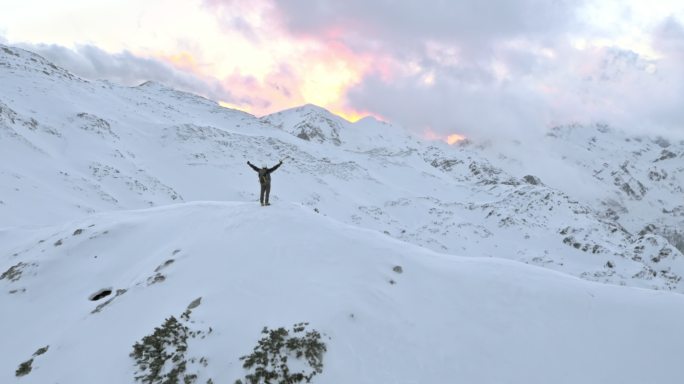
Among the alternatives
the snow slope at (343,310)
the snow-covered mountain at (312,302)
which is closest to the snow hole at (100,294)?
the snow-covered mountain at (312,302)

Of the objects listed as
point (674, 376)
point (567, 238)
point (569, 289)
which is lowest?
point (567, 238)

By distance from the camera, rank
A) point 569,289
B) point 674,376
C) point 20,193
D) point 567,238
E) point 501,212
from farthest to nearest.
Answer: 1. point 501,212
2. point 567,238
3. point 20,193
4. point 569,289
5. point 674,376

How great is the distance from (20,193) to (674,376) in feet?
146

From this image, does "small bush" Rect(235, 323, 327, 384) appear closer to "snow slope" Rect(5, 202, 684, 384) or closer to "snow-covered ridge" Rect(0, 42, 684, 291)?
"snow slope" Rect(5, 202, 684, 384)

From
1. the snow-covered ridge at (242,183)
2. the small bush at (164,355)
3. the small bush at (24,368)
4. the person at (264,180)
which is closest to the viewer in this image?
the small bush at (164,355)

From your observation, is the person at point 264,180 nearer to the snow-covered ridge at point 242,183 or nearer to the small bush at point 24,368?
the small bush at point 24,368

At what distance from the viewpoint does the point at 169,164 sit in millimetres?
75188

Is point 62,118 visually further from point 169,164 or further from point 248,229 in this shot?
point 248,229

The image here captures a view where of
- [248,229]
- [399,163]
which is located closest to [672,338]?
[248,229]

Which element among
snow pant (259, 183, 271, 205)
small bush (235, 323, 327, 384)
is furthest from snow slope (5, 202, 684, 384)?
snow pant (259, 183, 271, 205)

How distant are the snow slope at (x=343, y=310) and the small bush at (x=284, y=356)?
317 mm

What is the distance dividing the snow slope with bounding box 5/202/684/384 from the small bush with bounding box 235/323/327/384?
0.32m

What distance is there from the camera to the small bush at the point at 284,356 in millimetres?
11180

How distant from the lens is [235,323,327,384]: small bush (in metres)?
11.2
